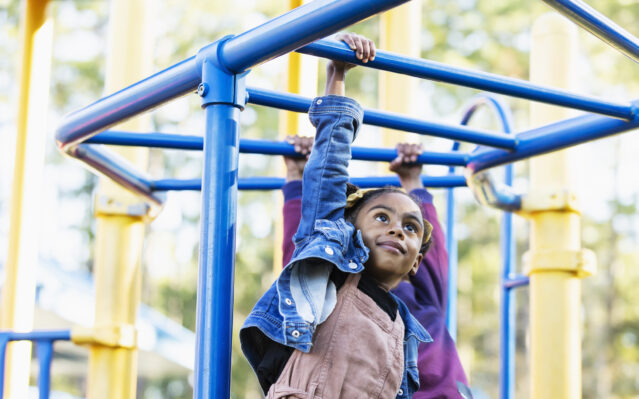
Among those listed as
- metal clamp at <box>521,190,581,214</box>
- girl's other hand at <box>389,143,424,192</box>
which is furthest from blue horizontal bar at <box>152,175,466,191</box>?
metal clamp at <box>521,190,581,214</box>

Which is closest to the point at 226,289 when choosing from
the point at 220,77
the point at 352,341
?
the point at 352,341

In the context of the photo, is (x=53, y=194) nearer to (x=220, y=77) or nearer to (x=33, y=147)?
(x=33, y=147)

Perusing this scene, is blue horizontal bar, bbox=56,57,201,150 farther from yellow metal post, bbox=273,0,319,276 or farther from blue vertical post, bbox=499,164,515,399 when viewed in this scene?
blue vertical post, bbox=499,164,515,399

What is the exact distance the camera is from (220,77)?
184cm

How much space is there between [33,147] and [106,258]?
504mm

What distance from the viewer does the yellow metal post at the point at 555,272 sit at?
308 cm

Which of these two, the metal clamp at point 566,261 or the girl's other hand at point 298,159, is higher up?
the girl's other hand at point 298,159

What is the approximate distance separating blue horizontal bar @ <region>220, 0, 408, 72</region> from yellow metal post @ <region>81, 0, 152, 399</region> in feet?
4.84

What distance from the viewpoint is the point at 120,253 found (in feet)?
10.4

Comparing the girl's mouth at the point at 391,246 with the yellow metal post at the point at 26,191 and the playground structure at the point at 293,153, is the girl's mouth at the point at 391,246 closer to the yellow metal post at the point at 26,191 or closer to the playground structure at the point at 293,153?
the playground structure at the point at 293,153

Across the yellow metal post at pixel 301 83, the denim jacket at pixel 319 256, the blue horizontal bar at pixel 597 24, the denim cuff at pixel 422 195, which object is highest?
the yellow metal post at pixel 301 83

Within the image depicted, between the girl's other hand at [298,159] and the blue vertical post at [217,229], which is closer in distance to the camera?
the blue vertical post at [217,229]

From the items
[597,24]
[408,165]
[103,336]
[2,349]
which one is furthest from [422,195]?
[2,349]

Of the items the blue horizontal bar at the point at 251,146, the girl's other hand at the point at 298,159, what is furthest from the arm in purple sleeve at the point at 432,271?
the girl's other hand at the point at 298,159
